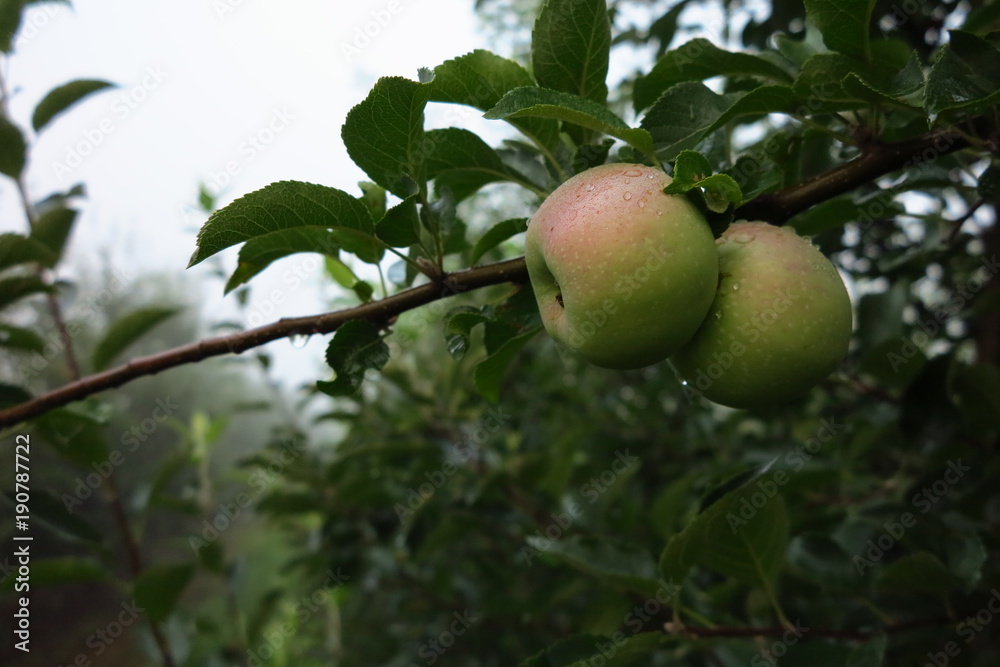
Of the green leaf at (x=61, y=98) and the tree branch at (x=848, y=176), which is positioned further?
the green leaf at (x=61, y=98)

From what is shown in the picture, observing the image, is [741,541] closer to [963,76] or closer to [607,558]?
[607,558]

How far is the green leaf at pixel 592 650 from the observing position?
0.69 metres

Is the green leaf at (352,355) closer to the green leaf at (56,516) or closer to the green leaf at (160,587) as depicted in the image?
the green leaf at (56,516)

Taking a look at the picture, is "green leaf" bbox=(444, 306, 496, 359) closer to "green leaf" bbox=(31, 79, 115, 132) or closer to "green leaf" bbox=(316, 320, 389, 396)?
"green leaf" bbox=(316, 320, 389, 396)

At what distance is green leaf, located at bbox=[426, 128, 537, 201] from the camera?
683 millimetres

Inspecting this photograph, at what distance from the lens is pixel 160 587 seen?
1.42 metres

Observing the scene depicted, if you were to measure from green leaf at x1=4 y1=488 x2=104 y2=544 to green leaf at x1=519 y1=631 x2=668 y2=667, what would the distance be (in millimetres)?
801

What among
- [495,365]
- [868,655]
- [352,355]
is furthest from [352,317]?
[868,655]

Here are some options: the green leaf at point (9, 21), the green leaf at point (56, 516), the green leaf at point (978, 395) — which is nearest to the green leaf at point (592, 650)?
the green leaf at point (978, 395)

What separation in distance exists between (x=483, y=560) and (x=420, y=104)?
168 cm

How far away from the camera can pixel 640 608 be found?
3.88 ft

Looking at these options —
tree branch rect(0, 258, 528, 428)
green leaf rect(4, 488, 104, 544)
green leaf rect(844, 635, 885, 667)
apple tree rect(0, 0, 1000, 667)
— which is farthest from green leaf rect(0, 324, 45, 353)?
green leaf rect(844, 635, 885, 667)

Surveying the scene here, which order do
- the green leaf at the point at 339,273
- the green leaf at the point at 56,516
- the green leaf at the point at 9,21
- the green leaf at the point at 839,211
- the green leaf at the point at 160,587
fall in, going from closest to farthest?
the green leaf at the point at 839,211 → the green leaf at the point at 339,273 → the green leaf at the point at 56,516 → the green leaf at the point at 9,21 → the green leaf at the point at 160,587

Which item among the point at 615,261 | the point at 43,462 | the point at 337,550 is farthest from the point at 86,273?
the point at 615,261
